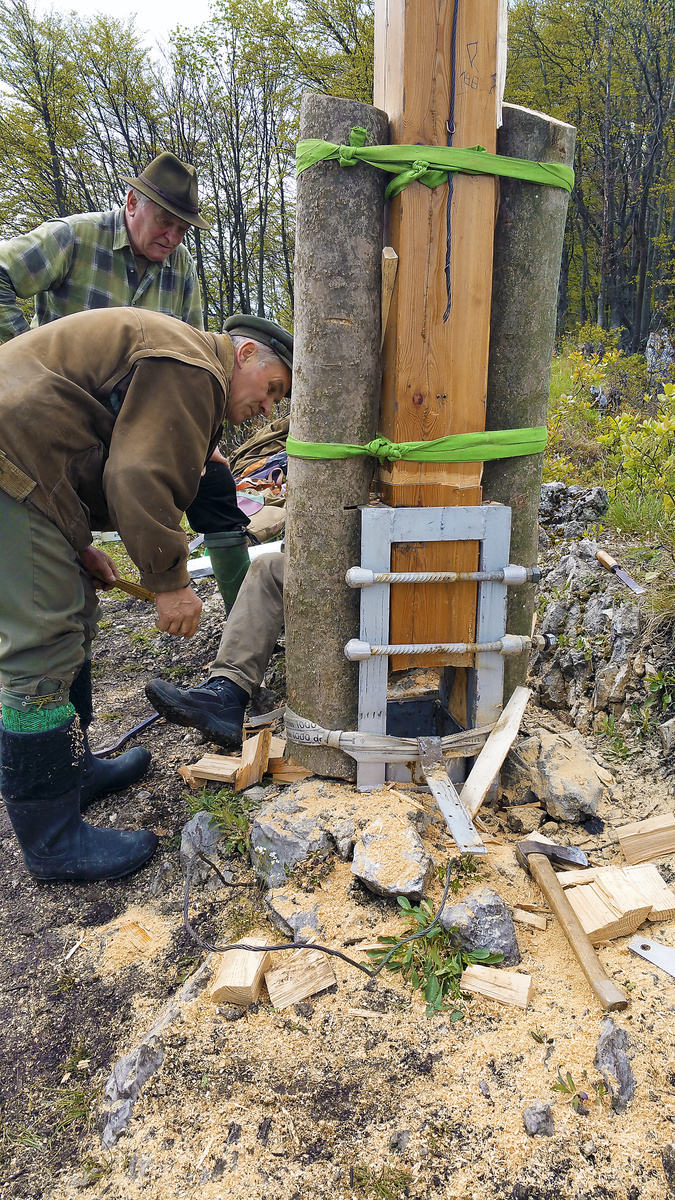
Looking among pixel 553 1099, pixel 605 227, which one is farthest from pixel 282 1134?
pixel 605 227

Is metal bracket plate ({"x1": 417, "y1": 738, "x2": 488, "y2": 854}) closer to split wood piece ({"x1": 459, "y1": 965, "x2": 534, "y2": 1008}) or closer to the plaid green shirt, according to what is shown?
split wood piece ({"x1": 459, "y1": 965, "x2": 534, "y2": 1008})

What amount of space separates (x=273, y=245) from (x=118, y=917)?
739 inches

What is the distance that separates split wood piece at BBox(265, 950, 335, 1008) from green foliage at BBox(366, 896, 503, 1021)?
0.13m

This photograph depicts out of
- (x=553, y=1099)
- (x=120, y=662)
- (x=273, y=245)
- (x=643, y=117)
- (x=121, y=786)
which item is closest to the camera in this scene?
(x=553, y=1099)

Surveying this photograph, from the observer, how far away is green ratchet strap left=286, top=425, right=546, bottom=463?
2.18m

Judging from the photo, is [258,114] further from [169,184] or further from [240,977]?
[240,977]

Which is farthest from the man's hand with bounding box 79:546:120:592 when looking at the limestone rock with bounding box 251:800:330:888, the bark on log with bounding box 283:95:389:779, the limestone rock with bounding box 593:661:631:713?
the limestone rock with bounding box 593:661:631:713

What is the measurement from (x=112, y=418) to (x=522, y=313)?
4.72 ft

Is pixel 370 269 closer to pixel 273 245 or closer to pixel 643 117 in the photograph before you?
pixel 273 245

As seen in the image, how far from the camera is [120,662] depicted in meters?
4.32

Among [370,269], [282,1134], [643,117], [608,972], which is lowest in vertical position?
[282,1134]

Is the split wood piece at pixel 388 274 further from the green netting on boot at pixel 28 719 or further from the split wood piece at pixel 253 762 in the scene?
the green netting on boot at pixel 28 719

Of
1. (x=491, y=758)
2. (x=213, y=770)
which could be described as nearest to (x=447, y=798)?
(x=491, y=758)

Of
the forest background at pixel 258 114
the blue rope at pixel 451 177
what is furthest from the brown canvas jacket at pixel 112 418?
the forest background at pixel 258 114
